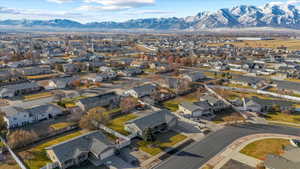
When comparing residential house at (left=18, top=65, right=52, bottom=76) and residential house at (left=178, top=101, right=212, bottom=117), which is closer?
residential house at (left=178, top=101, right=212, bottom=117)

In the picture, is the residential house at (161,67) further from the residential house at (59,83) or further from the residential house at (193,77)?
the residential house at (59,83)

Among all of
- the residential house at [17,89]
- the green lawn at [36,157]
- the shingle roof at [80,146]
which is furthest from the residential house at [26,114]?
the residential house at [17,89]

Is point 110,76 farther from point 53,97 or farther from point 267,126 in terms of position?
point 267,126

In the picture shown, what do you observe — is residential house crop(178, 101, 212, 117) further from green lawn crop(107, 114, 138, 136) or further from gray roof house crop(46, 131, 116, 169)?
gray roof house crop(46, 131, 116, 169)

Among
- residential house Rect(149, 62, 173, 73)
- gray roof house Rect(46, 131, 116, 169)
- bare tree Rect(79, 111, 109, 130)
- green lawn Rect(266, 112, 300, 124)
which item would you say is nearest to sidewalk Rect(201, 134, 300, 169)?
green lawn Rect(266, 112, 300, 124)

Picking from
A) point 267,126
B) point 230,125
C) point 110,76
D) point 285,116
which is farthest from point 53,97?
point 285,116

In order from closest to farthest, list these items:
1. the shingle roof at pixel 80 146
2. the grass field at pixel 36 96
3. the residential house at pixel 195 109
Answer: the shingle roof at pixel 80 146
the residential house at pixel 195 109
the grass field at pixel 36 96

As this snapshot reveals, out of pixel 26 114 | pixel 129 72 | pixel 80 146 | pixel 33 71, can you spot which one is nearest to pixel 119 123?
pixel 80 146
